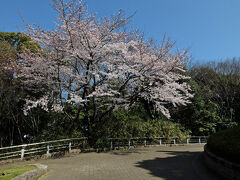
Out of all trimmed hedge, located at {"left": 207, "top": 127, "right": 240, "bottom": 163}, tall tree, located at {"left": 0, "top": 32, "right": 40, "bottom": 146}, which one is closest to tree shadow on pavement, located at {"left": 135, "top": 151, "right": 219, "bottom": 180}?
trimmed hedge, located at {"left": 207, "top": 127, "right": 240, "bottom": 163}

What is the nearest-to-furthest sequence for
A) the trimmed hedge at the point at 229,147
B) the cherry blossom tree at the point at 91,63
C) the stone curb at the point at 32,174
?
the stone curb at the point at 32,174 < the trimmed hedge at the point at 229,147 < the cherry blossom tree at the point at 91,63

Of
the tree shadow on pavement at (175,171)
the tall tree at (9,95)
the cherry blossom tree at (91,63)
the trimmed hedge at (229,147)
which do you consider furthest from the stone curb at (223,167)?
the tall tree at (9,95)

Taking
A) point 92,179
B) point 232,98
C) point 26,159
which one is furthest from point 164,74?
point 232,98

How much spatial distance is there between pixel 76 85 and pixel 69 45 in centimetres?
269

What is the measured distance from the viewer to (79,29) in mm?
10961

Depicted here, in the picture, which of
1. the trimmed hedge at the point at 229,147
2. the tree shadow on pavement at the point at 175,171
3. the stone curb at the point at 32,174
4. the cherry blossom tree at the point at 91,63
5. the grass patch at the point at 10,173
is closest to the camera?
the grass patch at the point at 10,173

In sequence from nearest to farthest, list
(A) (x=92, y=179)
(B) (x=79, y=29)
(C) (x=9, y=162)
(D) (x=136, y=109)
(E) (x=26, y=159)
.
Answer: (A) (x=92, y=179), (C) (x=9, y=162), (E) (x=26, y=159), (B) (x=79, y=29), (D) (x=136, y=109)

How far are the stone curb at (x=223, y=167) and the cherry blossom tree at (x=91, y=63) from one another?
6.25 metres

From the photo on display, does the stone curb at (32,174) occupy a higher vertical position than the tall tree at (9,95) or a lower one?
lower

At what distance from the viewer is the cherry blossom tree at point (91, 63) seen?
440 inches

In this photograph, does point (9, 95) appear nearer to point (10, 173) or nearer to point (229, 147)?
point (10, 173)

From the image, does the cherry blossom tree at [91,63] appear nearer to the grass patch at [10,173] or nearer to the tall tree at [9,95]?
the tall tree at [9,95]

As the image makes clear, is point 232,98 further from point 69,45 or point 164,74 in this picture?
point 69,45

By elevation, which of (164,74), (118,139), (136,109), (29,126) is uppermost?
(164,74)
